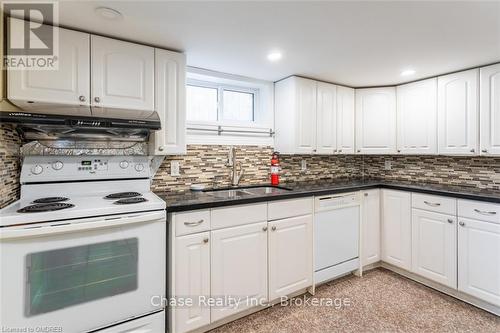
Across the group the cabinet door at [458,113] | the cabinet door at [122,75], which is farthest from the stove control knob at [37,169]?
the cabinet door at [458,113]

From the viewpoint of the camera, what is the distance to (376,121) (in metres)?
3.03

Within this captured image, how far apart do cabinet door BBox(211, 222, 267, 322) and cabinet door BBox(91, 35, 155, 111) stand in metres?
1.11

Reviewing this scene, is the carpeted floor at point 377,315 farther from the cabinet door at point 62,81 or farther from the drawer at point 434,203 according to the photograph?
the cabinet door at point 62,81

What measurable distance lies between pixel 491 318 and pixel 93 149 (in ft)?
11.0

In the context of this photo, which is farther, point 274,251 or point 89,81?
point 274,251

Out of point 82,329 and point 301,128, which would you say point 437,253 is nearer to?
point 301,128

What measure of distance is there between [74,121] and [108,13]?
67 centimetres

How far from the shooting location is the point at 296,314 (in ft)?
6.67

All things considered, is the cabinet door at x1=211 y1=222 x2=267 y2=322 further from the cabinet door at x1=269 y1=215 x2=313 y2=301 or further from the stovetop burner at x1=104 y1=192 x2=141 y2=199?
the stovetop burner at x1=104 y1=192 x2=141 y2=199

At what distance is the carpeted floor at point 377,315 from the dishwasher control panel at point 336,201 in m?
0.80

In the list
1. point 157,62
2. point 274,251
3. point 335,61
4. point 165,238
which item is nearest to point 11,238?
point 165,238

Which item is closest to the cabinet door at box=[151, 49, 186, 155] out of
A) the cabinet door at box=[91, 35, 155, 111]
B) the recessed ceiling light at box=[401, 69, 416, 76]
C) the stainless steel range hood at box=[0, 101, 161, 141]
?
the cabinet door at box=[91, 35, 155, 111]

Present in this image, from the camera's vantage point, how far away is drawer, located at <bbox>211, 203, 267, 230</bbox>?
5.92ft

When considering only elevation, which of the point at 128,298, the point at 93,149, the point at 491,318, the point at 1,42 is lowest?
the point at 491,318
